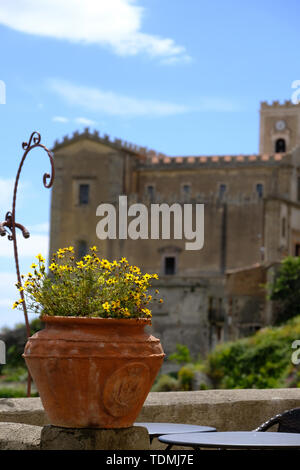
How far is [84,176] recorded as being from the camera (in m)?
46.4

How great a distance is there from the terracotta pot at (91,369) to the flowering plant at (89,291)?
0.45 ft

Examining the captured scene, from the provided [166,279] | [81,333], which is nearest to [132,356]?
[81,333]

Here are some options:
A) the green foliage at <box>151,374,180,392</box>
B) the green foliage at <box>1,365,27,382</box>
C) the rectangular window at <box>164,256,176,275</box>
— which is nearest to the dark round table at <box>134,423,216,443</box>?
the green foliage at <box>151,374,180,392</box>

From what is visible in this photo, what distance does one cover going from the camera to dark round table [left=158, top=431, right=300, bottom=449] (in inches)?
153

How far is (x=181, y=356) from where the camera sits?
1433 inches

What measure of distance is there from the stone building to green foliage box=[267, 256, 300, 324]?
0.68 meters

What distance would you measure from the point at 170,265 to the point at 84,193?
6.37 metres

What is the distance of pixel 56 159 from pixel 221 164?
8.67 m

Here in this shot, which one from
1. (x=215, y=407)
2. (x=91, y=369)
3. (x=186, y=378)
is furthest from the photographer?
(x=186, y=378)

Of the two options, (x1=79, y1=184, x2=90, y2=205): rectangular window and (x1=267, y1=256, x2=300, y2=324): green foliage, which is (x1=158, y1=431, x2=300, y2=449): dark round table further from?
(x1=79, y1=184, x2=90, y2=205): rectangular window

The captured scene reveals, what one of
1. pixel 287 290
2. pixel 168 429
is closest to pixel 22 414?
pixel 168 429

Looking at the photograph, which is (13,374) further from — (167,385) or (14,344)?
(167,385)

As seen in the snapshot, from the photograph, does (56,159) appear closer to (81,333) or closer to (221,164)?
(221,164)

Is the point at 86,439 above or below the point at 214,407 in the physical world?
above
